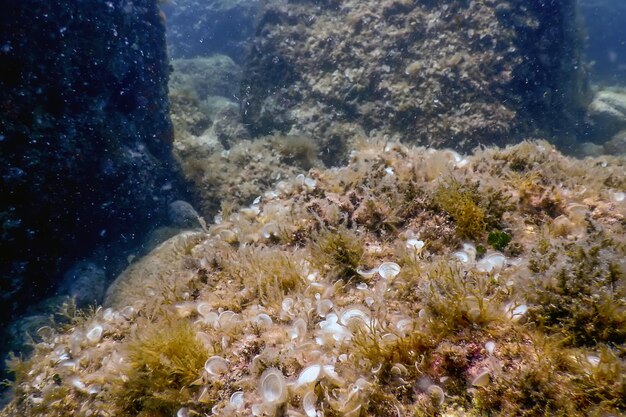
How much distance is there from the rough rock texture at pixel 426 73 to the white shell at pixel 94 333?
22.1 ft

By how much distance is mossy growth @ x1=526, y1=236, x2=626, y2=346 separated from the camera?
6.05 feet

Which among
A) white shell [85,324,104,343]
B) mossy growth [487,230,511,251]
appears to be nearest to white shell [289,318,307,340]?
mossy growth [487,230,511,251]

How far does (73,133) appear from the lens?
5.80 m

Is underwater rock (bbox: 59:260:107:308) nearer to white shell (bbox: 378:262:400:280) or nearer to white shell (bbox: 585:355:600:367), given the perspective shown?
white shell (bbox: 378:262:400:280)

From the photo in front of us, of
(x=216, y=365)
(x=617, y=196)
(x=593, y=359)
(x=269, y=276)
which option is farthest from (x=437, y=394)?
(x=617, y=196)

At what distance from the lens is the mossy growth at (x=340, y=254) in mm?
2932

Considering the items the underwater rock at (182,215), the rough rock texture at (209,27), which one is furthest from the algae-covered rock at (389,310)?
the rough rock texture at (209,27)

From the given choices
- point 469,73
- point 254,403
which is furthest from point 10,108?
point 469,73

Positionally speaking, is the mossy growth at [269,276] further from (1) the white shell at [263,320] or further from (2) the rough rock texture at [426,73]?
(2) the rough rock texture at [426,73]

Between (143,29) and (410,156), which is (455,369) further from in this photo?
(143,29)

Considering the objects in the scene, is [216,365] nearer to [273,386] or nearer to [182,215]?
[273,386]

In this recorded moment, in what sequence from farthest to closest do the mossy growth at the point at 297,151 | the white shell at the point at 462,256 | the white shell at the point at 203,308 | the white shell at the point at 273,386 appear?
the mossy growth at the point at 297,151
the white shell at the point at 203,308
the white shell at the point at 462,256
the white shell at the point at 273,386

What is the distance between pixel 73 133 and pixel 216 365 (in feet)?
17.7

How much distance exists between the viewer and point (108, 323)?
322 centimetres
